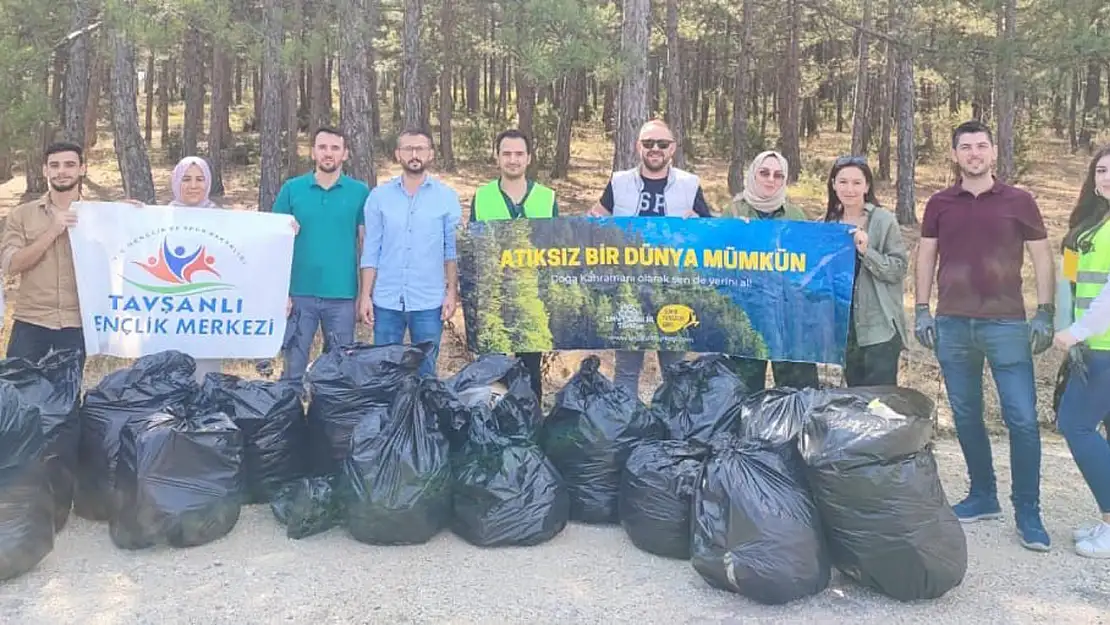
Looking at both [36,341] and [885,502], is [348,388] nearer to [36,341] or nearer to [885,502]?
[36,341]

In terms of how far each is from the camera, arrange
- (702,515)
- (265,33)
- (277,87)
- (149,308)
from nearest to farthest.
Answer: (702,515)
(149,308)
(265,33)
(277,87)

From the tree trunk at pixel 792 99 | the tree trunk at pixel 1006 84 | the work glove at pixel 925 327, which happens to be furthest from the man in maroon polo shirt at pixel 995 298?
the tree trunk at pixel 792 99

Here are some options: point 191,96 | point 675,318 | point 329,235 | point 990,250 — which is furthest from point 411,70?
point 990,250

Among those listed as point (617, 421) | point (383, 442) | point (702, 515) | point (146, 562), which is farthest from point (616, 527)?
point (146, 562)

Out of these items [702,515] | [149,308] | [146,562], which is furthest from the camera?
[149,308]

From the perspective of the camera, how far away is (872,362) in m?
4.79

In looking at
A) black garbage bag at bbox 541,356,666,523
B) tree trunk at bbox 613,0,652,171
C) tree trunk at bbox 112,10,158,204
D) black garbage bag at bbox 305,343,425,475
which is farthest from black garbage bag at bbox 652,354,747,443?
tree trunk at bbox 112,10,158,204

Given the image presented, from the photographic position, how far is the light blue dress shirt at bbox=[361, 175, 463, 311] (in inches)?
197

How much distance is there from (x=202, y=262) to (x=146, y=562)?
6.44ft

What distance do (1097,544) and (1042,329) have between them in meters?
0.98

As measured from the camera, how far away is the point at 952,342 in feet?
14.4

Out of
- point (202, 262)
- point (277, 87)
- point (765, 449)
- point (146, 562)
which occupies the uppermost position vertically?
point (277, 87)

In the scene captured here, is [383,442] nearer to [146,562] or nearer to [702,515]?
[146,562]

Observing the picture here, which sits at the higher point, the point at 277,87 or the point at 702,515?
the point at 277,87
